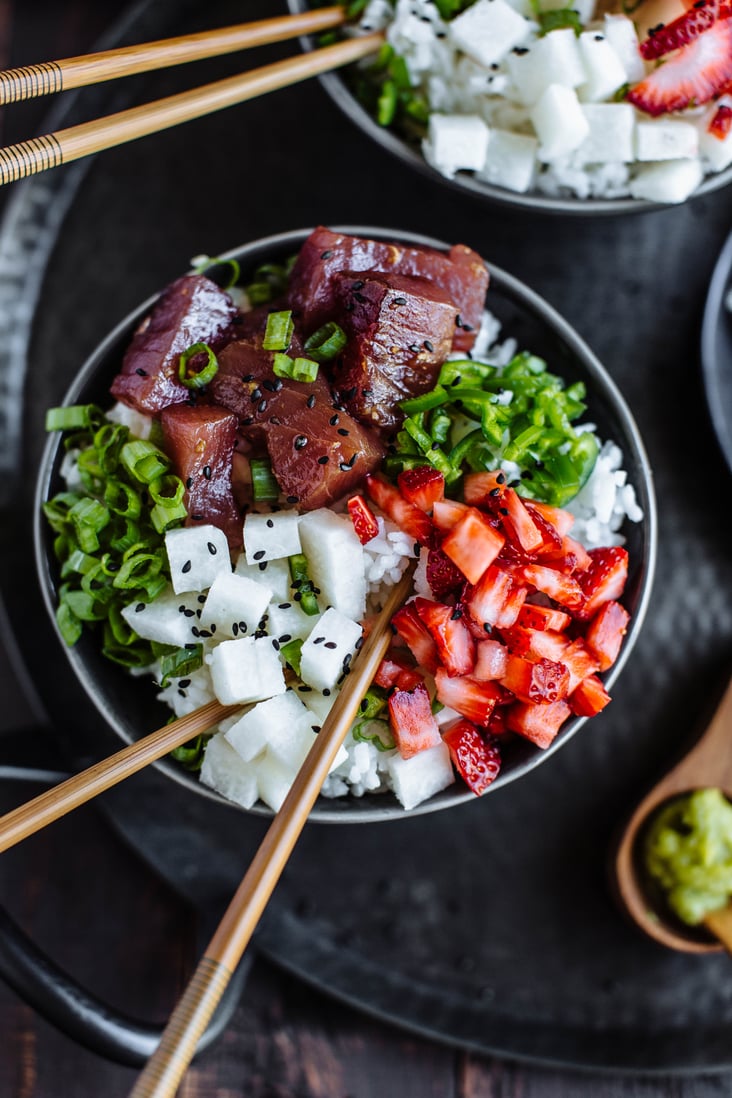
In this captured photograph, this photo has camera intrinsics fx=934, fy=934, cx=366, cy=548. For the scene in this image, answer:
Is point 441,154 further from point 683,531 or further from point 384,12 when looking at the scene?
point 683,531

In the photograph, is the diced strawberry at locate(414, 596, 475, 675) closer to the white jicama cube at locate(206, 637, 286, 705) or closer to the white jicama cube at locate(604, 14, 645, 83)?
the white jicama cube at locate(206, 637, 286, 705)

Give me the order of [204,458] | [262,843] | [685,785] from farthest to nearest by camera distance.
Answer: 1. [685,785]
2. [204,458]
3. [262,843]

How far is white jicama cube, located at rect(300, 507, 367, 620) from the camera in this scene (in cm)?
206

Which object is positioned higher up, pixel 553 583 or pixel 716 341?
pixel 716 341

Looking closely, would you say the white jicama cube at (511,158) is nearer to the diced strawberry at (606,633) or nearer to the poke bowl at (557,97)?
the poke bowl at (557,97)

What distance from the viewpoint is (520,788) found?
2.79 metres

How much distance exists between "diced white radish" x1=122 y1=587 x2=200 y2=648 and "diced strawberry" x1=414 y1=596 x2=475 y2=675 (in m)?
0.54

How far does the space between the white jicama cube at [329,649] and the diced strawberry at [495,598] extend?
27 cm

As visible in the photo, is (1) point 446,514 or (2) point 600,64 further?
(2) point 600,64

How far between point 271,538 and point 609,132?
137 cm

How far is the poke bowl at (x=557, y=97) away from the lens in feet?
7.67

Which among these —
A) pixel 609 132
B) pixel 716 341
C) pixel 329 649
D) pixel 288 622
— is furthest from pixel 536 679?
pixel 609 132

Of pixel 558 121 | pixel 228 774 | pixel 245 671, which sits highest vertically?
pixel 558 121

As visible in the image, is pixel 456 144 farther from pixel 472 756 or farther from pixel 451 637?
pixel 472 756
